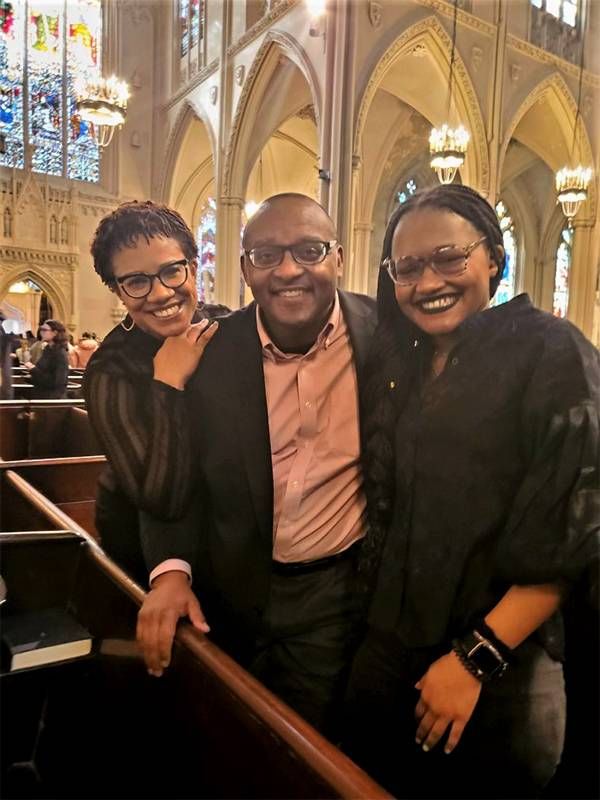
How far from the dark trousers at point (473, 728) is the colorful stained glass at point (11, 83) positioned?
1567 cm

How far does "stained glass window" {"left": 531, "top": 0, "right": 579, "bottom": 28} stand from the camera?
10.6 metres

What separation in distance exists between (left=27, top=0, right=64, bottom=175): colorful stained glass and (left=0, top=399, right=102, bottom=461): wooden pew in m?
11.8

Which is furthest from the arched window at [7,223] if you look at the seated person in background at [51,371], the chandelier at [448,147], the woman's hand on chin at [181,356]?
the woman's hand on chin at [181,356]

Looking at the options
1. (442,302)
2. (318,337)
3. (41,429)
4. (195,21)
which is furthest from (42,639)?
(195,21)

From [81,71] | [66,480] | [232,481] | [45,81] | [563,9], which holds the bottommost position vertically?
[66,480]

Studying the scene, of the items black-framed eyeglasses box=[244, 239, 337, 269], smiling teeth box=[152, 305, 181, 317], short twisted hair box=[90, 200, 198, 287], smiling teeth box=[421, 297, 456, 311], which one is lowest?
smiling teeth box=[152, 305, 181, 317]

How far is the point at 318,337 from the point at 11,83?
16.0 m

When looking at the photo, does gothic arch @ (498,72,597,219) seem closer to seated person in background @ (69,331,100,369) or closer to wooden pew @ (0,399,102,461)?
seated person in background @ (69,331,100,369)

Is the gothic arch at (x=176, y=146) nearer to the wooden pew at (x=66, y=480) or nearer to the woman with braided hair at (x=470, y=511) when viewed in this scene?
the wooden pew at (x=66, y=480)

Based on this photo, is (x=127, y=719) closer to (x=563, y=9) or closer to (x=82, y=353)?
(x=82, y=353)

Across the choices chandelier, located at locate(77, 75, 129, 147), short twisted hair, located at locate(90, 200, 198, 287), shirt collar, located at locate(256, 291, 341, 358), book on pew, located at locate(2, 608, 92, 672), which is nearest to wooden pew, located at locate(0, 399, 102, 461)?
book on pew, located at locate(2, 608, 92, 672)

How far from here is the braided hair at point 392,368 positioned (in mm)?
1161

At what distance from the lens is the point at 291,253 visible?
4.26ft

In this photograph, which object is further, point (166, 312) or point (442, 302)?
point (166, 312)
